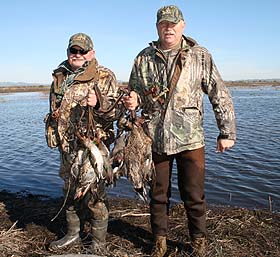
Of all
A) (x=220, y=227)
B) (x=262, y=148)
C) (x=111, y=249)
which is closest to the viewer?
(x=111, y=249)

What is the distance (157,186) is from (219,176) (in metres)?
4.93

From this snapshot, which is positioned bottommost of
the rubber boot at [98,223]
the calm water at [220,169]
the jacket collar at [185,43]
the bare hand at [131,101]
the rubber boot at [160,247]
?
the calm water at [220,169]

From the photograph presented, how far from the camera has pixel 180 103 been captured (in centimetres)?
392

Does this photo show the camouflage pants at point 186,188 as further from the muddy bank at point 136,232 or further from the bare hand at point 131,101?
the bare hand at point 131,101

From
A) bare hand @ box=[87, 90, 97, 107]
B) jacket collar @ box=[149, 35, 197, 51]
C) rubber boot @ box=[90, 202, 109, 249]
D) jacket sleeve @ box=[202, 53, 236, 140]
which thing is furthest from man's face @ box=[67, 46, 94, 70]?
rubber boot @ box=[90, 202, 109, 249]

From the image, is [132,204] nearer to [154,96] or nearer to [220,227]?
[220,227]

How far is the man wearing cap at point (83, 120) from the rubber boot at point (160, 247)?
0.61 meters

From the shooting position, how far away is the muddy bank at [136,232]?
434 cm

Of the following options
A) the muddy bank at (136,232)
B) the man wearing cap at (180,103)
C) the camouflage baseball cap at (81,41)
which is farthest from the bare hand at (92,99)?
the muddy bank at (136,232)

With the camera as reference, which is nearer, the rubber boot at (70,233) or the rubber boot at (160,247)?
the rubber boot at (160,247)

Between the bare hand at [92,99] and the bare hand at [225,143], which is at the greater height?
the bare hand at [92,99]

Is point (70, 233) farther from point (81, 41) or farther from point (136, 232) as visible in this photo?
point (81, 41)

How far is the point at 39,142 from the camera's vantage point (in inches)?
539

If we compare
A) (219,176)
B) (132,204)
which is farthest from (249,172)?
(132,204)
